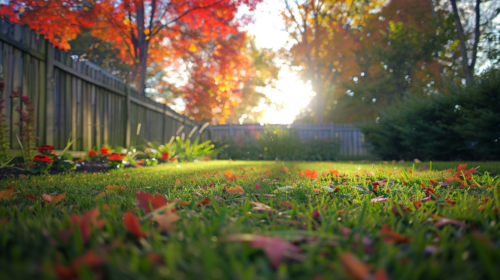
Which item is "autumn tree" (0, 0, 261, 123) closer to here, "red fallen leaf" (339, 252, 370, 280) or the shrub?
the shrub

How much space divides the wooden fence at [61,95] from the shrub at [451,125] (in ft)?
22.7

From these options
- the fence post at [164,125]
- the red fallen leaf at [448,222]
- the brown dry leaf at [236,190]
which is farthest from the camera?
the fence post at [164,125]

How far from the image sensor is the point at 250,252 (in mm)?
722

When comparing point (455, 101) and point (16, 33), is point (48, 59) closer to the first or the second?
point (16, 33)

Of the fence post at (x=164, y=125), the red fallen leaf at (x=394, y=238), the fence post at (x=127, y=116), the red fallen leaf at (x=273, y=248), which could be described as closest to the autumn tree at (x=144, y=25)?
the fence post at (x=164, y=125)

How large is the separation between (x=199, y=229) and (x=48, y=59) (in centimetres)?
422

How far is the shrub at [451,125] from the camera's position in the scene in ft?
16.3

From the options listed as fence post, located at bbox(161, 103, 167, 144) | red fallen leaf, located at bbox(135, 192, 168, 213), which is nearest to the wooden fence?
fence post, located at bbox(161, 103, 167, 144)

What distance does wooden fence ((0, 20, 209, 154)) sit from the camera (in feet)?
11.0

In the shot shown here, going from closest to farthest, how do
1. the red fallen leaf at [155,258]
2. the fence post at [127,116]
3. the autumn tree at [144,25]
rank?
the red fallen leaf at [155,258] → the fence post at [127,116] → the autumn tree at [144,25]

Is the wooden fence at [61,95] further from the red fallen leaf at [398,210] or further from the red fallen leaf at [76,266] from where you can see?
the red fallen leaf at [398,210]

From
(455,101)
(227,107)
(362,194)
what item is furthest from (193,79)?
(362,194)

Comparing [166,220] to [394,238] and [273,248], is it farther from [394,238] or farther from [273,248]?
[394,238]

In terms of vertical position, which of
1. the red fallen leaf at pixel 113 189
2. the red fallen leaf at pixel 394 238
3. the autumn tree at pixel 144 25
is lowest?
the red fallen leaf at pixel 113 189
